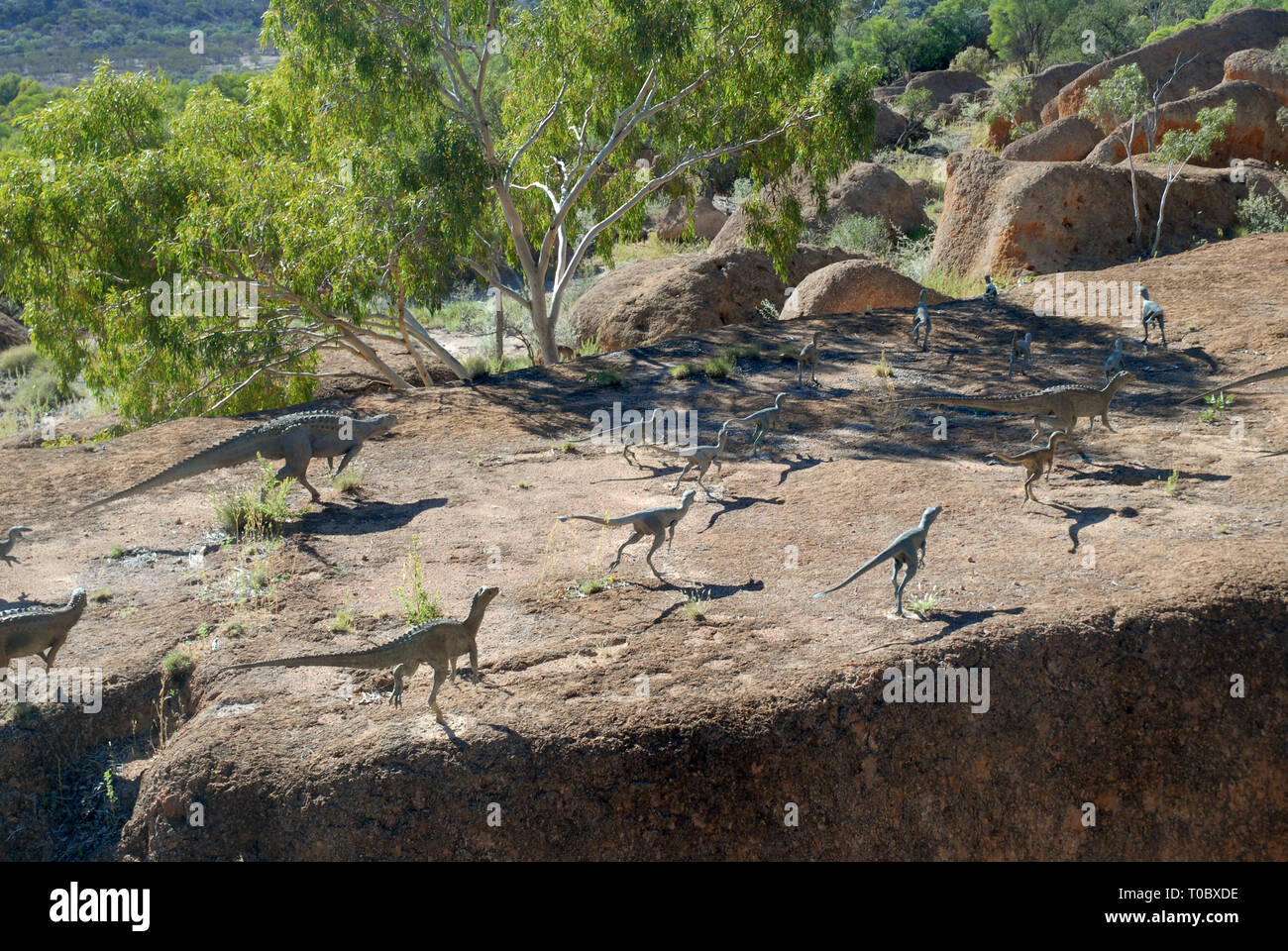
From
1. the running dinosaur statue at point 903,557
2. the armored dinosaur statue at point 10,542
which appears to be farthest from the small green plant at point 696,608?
the armored dinosaur statue at point 10,542

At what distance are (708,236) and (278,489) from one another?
21.9m

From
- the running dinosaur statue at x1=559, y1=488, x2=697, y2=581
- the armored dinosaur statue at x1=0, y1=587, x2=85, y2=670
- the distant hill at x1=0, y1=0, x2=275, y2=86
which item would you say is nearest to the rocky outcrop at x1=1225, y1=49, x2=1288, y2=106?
the running dinosaur statue at x1=559, y1=488, x2=697, y2=581

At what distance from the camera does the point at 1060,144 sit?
26953 millimetres

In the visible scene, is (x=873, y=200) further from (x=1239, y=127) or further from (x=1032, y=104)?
(x=1032, y=104)

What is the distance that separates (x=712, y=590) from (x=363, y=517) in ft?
11.2

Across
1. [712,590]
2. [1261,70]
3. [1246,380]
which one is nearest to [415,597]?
[712,590]

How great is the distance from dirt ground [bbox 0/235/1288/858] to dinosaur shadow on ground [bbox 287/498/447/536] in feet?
0.15

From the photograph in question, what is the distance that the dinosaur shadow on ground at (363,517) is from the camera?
8.88 metres

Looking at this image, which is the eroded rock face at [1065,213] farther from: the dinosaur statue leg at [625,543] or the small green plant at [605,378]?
the dinosaur statue leg at [625,543]

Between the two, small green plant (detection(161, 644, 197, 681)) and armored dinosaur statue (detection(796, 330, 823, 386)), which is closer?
small green plant (detection(161, 644, 197, 681))

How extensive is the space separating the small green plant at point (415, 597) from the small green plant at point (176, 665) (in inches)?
53.3

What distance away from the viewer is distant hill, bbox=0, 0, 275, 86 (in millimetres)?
78062

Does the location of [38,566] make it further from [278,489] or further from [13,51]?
[13,51]

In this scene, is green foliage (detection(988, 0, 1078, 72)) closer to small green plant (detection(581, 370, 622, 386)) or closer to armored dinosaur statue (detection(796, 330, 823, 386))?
armored dinosaur statue (detection(796, 330, 823, 386))
